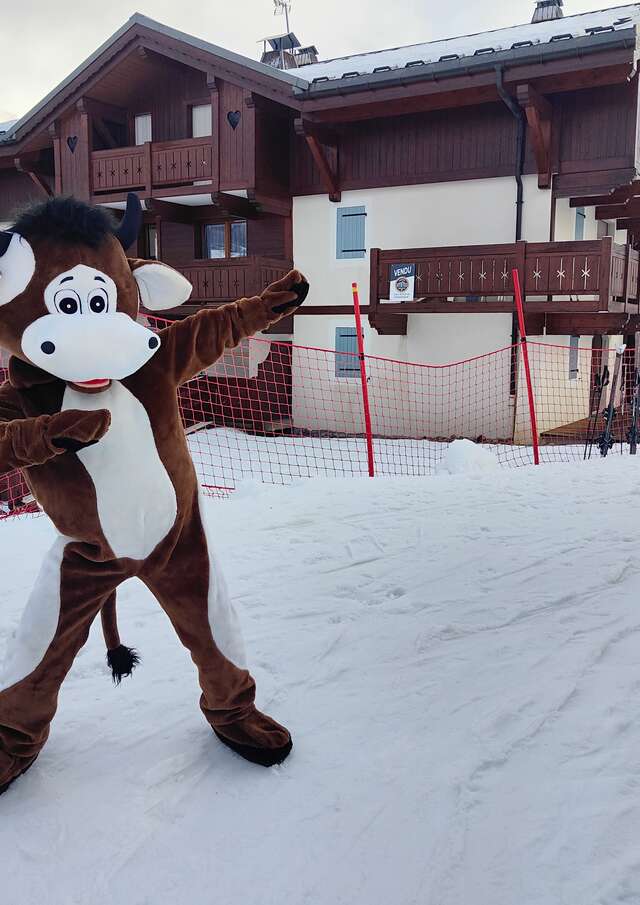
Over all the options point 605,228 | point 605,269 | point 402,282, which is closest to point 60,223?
point 605,269

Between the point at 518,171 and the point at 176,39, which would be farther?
the point at 176,39

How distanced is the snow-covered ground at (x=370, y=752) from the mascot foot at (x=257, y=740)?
0.04m

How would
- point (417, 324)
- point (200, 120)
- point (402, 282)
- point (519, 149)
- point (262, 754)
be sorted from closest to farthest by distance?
point (262, 754)
point (519, 149)
point (402, 282)
point (417, 324)
point (200, 120)

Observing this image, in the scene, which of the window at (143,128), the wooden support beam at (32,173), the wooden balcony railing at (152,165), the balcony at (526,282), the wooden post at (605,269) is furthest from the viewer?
the wooden support beam at (32,173)

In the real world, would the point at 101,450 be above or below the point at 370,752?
above

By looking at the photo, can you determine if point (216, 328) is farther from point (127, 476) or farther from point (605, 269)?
point (605, 269)

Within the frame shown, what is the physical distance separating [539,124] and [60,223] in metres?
11.1

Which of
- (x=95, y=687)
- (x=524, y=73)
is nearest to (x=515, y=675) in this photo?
(x=95, y=687)

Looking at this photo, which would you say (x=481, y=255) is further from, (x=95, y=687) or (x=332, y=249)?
(x=95, y=687)

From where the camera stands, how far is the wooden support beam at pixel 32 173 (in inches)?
637

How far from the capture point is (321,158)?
1345 centimetres

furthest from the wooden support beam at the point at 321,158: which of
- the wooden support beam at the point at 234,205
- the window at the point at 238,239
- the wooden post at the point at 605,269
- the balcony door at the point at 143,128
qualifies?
the wooden post at the point at 605,269

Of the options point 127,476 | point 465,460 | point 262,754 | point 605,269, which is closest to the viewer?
point 127,476

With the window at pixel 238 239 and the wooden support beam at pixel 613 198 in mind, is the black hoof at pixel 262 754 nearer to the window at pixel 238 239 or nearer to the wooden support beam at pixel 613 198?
the wooden support beam at pixel 613 198
